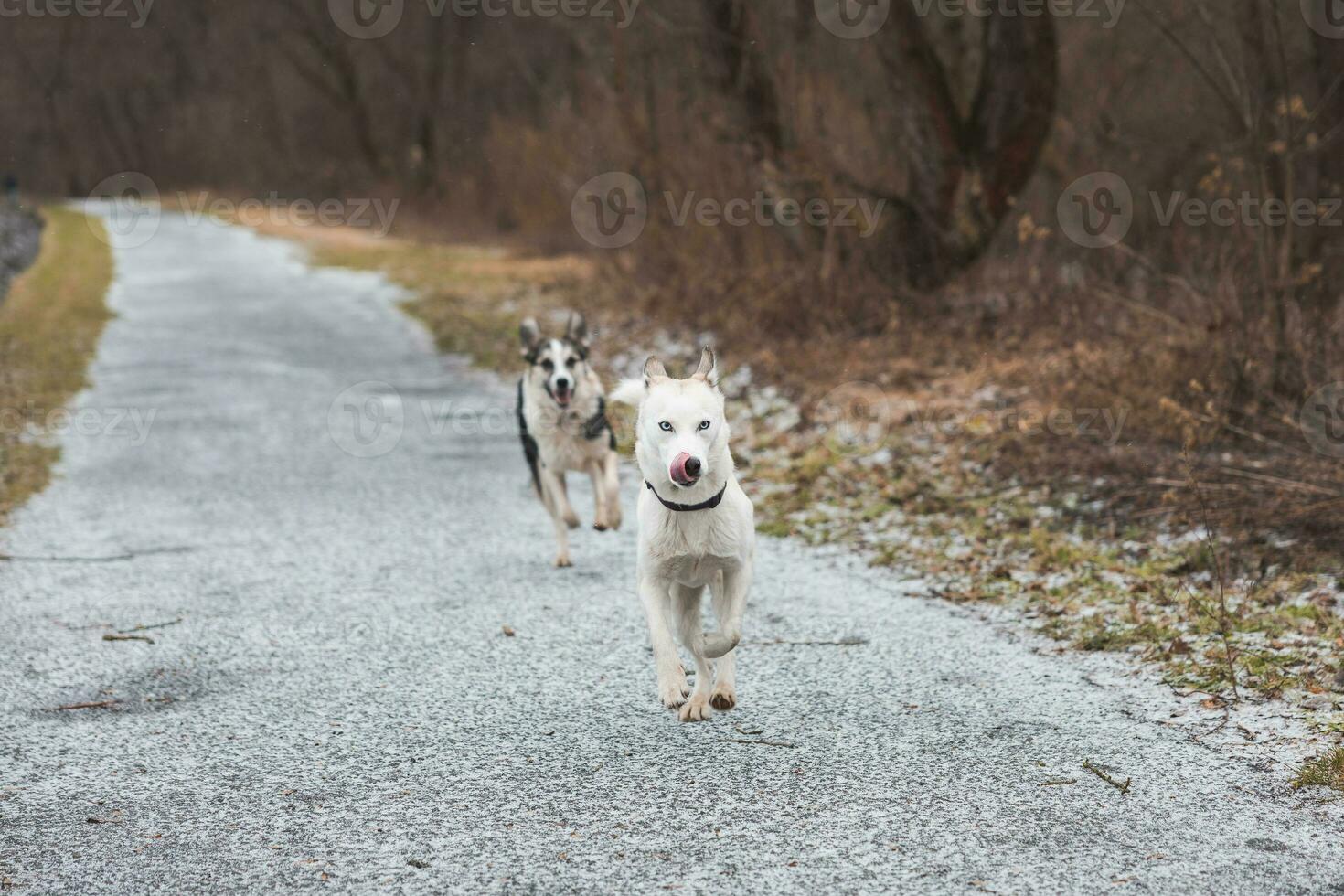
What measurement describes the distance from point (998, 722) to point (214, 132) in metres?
69.4

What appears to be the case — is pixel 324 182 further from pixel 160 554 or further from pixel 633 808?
pixel 633 808

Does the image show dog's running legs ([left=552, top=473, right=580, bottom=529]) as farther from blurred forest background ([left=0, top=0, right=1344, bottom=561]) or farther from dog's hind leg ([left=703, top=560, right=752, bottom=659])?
blurred forest background ([left=0, top=0, right=1344, bottom=561])

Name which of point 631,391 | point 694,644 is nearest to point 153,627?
point 631,391

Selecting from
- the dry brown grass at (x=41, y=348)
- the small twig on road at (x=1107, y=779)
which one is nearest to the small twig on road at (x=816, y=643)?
the small twig on road at (x=1107, y=779)

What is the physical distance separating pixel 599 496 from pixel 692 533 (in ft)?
10.8

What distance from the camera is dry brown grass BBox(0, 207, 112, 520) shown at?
12.6 meters

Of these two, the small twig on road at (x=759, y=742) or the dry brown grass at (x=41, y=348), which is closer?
the small twig on road at (x=759, y=742)

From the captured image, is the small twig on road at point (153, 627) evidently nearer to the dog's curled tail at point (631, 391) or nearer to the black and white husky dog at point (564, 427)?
the black and white husky dog at point (564, 427)

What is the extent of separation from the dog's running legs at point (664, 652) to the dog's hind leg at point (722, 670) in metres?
0.15

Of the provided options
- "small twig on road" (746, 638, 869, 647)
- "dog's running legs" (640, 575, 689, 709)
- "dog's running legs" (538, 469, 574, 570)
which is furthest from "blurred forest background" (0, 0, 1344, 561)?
"dog's running legs" (640, 575, 689, 709)

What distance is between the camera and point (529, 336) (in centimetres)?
909

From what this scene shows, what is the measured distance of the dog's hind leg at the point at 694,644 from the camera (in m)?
Result: 5.72

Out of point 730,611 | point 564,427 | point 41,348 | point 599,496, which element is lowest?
point 41,348

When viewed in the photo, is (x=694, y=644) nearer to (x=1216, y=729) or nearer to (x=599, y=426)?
(x=1216, y=729)
